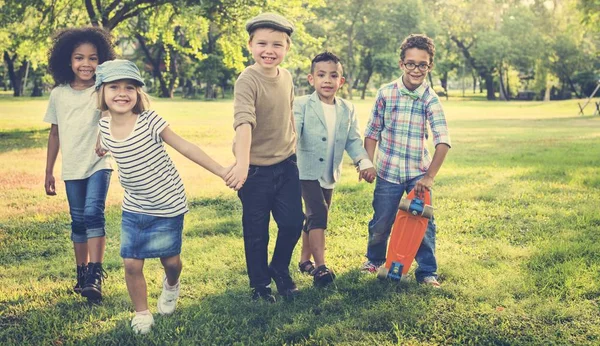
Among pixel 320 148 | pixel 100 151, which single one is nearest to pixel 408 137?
pixel 320 148

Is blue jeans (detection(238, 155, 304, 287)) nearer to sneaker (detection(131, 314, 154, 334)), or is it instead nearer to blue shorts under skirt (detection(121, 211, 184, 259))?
blue shorts under skirt (detection(121, 211, 184, 259))

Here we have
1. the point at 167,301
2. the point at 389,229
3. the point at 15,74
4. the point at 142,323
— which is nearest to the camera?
the point at 142,323

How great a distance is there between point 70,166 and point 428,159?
8.89 feet

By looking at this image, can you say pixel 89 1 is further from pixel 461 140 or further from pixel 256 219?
pixel 256 219

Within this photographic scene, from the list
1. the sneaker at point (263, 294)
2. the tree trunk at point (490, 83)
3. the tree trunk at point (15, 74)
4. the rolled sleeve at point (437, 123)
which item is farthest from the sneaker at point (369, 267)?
the tree trunk at point (490, 83)

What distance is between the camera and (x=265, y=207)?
13.4 ft

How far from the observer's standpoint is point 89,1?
55.4 ft

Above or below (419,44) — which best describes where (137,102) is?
below

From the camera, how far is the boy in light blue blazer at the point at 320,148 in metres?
4.54

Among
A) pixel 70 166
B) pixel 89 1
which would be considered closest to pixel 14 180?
pixel 70 166

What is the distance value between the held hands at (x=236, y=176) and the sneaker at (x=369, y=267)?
5.24 feet

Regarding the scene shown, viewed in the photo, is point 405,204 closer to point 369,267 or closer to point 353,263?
point 369,267

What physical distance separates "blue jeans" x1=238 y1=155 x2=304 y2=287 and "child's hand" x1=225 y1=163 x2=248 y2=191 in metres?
0.33

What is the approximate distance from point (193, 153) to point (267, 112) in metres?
0.73
